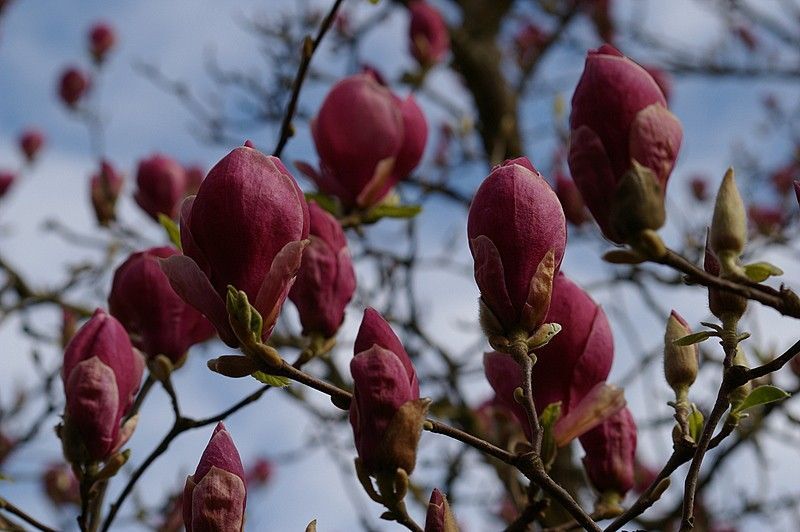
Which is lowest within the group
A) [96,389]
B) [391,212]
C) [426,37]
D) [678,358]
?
[678,358]

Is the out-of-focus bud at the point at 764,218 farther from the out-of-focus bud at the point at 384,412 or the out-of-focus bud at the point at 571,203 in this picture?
the out-of-focus bud at the point at 384,412

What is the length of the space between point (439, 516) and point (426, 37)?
2119 millimetres

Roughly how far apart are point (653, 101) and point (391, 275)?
2.15 m

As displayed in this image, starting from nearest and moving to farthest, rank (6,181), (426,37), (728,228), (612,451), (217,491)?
(728,228) → (217,491) → (612,451) → (426,37) → (6,181)

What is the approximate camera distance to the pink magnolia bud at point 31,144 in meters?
4.19

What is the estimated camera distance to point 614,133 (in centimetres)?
68

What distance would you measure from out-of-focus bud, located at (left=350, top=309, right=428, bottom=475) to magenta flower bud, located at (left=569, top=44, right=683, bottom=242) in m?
0.20

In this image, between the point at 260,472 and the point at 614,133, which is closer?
the point at 614,133

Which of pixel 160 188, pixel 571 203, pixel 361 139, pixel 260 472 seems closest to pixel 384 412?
pixel 361 139

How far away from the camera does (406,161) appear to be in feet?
4.56

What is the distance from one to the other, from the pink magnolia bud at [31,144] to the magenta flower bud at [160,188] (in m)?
2.67

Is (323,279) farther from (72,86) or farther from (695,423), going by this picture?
(72,86)

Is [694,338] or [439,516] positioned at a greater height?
[694,338]

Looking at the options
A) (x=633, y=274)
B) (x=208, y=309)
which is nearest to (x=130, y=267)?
(x=208, y=309)
